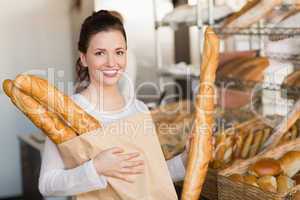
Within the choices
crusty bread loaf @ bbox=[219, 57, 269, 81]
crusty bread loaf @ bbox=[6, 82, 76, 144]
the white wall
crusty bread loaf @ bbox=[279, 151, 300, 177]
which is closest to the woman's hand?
crusty bread loaf @ bbox=[6, 82, 76, 144]

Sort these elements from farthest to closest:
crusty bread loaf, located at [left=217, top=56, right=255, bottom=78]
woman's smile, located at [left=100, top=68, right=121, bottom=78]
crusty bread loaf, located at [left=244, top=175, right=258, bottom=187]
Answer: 1. crusty bread loaf, located at [left=217, top=56, right=255, bottom=78]
2. crusty bread loaf, located at [left=244, top=175, right=258, bottom=187]
3. woman's smile, located at [left=100, top=68, right=121, bottom=78]

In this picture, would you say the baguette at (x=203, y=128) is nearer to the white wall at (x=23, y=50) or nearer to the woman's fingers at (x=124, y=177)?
the woman's fingers at (x=124, y=177)

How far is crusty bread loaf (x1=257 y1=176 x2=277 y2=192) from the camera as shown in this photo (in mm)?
1323

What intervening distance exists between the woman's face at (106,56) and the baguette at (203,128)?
229 millimetres

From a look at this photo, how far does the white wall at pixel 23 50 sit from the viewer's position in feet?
11.6

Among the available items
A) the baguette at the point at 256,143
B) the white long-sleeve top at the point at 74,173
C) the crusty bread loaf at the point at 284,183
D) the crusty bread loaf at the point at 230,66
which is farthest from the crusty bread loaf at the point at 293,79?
the white long-sleeve top at the point at 74,173

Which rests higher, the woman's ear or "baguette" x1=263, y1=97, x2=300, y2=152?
the woman's ear

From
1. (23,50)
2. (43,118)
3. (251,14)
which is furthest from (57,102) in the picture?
(23,50)

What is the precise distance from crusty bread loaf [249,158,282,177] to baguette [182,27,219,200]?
17cm

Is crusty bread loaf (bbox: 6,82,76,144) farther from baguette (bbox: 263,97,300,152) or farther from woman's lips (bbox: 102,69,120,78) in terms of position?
baguette (bbox: 263,97,300,152)

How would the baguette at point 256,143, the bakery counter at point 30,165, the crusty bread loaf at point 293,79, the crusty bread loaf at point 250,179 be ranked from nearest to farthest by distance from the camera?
the crusty bread loaf at point 250,179 → the baguette at point 256,143 → the crusty bread loaf at point 293,79 → the bakery counter at point 30,165

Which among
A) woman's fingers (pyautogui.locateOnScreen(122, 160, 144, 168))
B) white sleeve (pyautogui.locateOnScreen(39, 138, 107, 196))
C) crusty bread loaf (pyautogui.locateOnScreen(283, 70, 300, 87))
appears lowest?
white sleeve (pyautogui.locateOnScreen(39, 138, 107, 196))

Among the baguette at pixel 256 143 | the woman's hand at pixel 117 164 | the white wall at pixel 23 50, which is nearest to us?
the woman's hand at pixel 117 164

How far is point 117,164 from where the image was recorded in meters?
1.13
